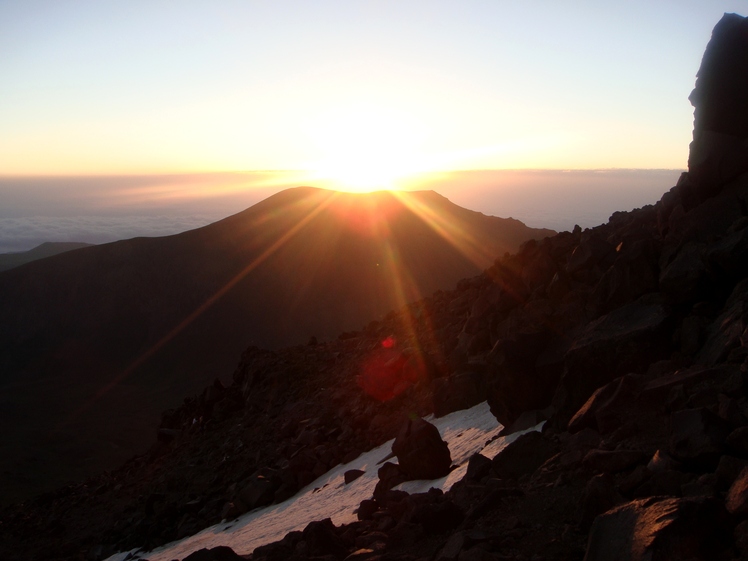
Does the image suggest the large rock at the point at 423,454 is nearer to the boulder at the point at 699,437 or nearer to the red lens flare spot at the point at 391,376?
the boulder at the point at 699,437

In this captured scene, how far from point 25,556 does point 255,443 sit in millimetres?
6181

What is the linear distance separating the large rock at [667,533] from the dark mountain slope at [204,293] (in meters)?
35.6

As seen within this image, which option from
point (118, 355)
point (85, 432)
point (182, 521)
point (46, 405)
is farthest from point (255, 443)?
point (118, 355)

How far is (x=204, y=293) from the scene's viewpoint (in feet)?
188

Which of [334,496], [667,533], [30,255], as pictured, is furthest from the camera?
[30,255]

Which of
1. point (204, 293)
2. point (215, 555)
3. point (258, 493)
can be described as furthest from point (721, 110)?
point (204, 293)

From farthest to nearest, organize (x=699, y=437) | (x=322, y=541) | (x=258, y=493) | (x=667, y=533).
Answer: (x=258, y=493) < (x=322, y=541) < (x=699, y=437) < (x=667, y=533)

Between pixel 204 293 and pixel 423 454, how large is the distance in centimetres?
5011

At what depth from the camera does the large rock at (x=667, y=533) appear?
14.8 feet

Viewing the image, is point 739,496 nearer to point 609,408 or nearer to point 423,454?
point 609,408

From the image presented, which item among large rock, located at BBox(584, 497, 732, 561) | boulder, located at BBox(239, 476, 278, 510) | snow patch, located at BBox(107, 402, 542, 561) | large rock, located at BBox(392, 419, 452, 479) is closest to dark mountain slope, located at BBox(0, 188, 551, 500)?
boulder, located at BBox(239, 476, 278, 510)

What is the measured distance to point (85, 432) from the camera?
108 ft

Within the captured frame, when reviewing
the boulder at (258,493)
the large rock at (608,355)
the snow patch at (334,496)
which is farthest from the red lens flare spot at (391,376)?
the large rock at (608,355)

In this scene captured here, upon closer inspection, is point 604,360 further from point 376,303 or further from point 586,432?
point 376,303
